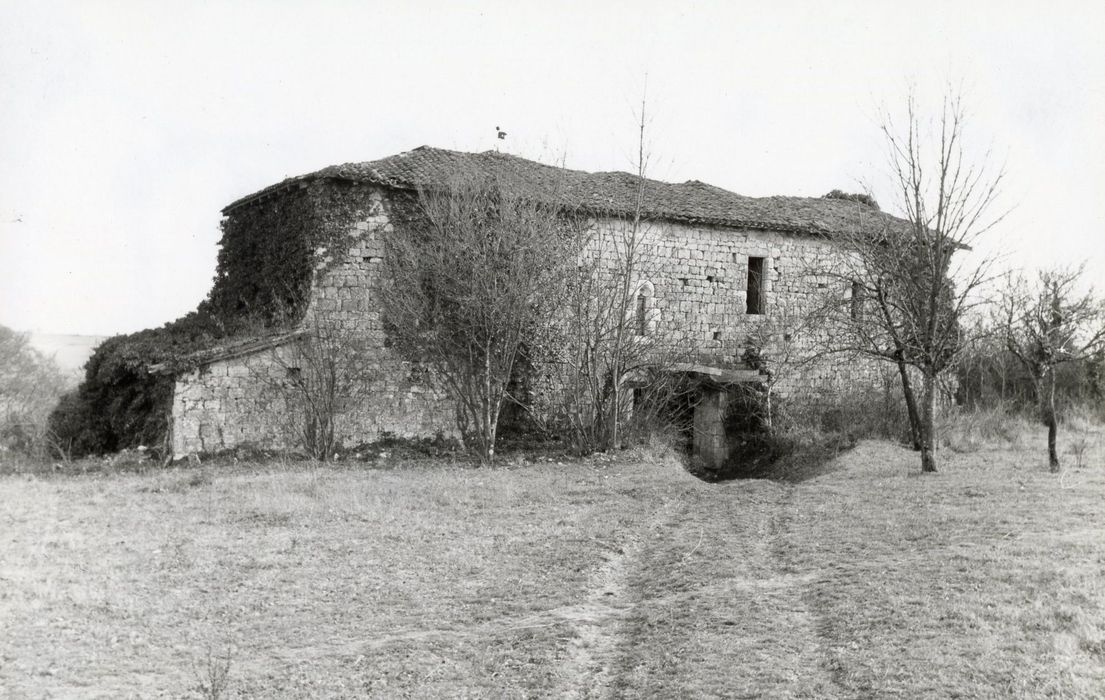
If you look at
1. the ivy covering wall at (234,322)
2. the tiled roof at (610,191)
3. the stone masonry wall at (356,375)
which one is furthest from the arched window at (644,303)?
the ivy covering wall at (234,322)

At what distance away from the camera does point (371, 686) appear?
23.0 feet

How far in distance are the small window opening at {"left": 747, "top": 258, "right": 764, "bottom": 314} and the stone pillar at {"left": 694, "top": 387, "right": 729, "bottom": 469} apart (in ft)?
10.8

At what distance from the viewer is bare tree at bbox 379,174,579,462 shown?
741 inches

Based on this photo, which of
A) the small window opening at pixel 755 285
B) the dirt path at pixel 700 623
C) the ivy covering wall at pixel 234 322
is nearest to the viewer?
the dirt path at pixel 700 623

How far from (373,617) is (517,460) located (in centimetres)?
1024

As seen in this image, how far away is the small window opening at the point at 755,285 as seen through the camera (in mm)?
24359

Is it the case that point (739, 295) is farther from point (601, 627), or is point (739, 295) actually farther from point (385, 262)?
point (601, 627)

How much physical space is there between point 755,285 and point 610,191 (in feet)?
15.4

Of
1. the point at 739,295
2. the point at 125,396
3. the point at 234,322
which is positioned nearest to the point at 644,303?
the point at 739,295

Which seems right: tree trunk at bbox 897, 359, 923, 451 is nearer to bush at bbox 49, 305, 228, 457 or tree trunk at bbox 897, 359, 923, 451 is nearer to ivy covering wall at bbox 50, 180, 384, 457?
ivy covering wall at bbox 50, 180, 384, 457

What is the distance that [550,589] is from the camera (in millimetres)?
9523

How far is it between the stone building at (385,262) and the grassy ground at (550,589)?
348 centimetres

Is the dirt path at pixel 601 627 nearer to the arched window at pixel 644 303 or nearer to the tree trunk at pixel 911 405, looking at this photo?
the tree trunk at pixel 911 405

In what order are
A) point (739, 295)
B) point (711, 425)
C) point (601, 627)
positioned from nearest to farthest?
point (601, 627), point (711, 425), point (739, 295)
